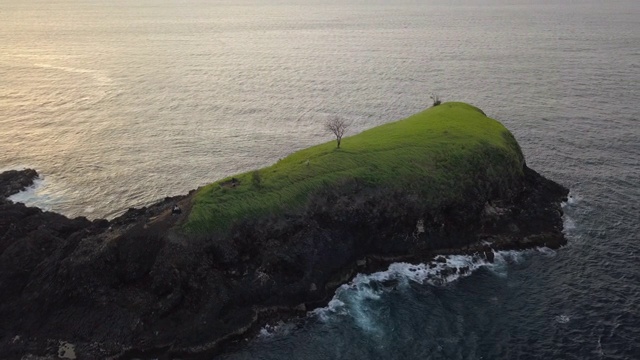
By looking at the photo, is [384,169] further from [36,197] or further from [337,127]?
[36,197]

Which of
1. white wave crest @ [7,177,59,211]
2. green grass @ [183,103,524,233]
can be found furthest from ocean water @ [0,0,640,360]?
green grass @ [183,103,524,233]

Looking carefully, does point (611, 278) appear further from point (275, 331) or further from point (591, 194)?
point (275, 331)

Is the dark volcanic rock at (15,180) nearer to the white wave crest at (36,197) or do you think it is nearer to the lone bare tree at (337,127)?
the white wave crest at (36,197)

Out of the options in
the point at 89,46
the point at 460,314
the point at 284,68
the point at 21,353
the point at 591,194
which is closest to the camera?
the point at 21,353

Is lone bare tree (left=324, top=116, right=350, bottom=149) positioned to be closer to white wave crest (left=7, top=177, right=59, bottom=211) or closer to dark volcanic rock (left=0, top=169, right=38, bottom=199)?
white wave crest (left=7, top=177, right=59, bottom=211)

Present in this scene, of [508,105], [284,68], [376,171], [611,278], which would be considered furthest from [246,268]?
[284,68]

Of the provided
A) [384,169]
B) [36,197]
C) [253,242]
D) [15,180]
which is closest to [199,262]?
[253,242]

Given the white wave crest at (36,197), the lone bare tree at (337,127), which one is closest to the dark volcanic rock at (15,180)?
the white wave crest at (36,197)
